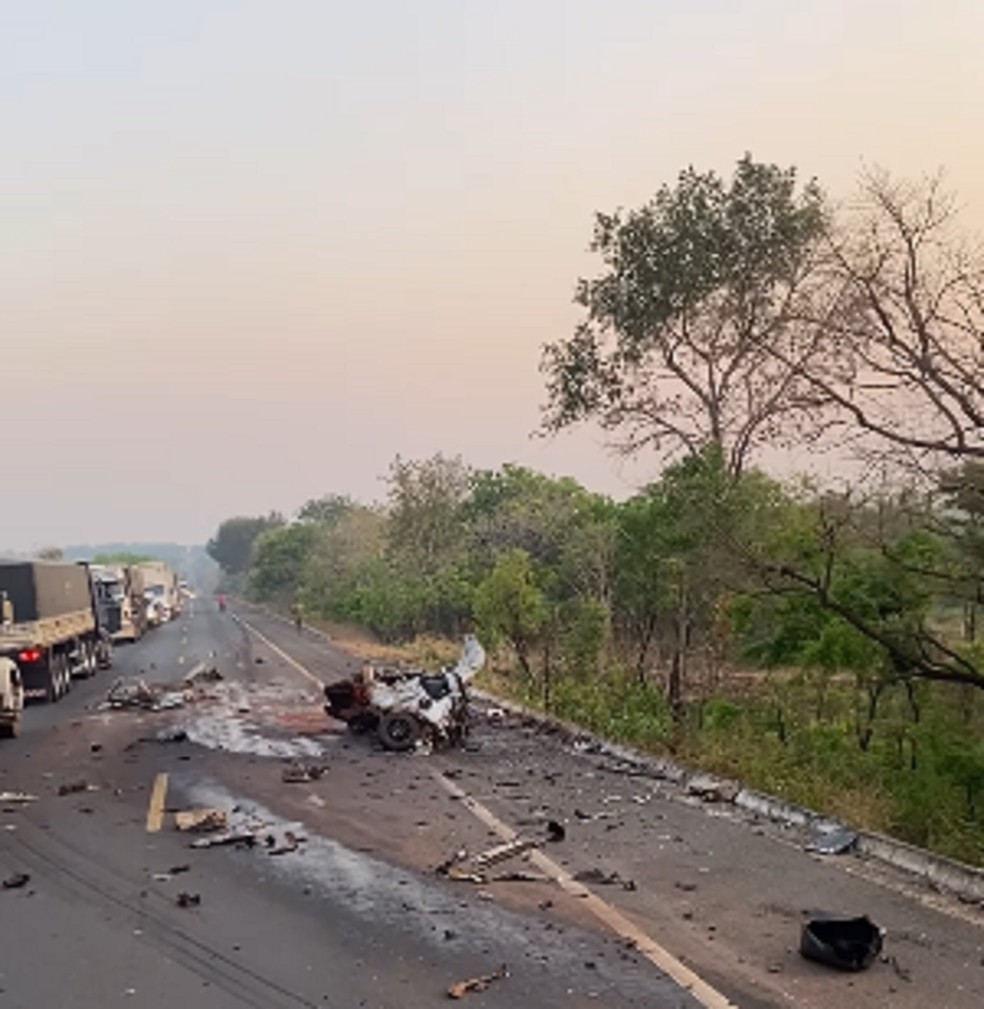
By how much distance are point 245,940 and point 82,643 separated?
2427 cm

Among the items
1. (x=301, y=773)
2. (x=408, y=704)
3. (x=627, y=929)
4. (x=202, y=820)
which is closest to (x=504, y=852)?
(x=627, y=929)

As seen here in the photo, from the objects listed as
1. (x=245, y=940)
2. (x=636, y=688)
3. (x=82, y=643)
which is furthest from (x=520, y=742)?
(x=82, y=643)

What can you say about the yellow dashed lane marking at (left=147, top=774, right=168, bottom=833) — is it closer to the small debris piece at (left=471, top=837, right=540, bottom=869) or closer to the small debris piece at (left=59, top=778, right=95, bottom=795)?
the small debris piece at (left=59, top=778, right=95, bottom=795)

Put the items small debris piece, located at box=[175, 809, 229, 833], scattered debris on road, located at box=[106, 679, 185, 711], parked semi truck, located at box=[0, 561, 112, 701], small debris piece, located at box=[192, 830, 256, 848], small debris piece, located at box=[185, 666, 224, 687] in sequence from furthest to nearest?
small debris piece, located at box=[185, 666, 224, 687]
parked semi truck, located at box=[0, 561, 112, 701]
scattered debris on road, located at box=[106, 679, 185, 711]
small debris piece, located at box=[175, 809, 229, 833]
small debris piece, located at box=[192, 830, 256, 848]

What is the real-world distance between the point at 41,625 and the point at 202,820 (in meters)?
14.4

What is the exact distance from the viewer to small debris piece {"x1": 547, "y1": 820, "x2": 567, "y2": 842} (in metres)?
11.1

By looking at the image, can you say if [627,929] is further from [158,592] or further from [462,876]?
[158,592]

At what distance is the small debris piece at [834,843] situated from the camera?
1052cm

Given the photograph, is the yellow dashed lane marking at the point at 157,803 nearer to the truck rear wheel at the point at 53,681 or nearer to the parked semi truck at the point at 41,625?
the parked semi truck at the point at 41,625

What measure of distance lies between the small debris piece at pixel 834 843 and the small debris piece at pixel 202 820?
557cm

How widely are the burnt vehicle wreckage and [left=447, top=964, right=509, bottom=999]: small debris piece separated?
9969 mm

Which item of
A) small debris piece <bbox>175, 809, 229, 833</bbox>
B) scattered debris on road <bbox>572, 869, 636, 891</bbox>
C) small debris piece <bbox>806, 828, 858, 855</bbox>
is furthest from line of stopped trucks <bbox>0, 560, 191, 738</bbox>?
small debris piece <bbox>806, 828, 858, 855</bbox>

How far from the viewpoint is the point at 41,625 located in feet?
81.1

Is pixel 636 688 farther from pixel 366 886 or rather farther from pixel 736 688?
pixel 366 886
